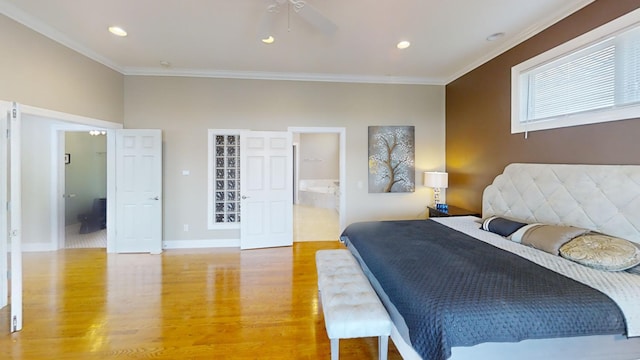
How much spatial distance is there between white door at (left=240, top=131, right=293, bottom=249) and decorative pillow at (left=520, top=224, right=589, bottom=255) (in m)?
3.46

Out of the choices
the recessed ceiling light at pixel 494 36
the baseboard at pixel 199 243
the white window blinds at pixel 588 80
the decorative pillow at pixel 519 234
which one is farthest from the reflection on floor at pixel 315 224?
the recessed ceiling light at pixel 494 36

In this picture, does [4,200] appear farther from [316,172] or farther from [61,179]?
[316,172]

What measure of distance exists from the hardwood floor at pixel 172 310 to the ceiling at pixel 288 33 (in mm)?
2773

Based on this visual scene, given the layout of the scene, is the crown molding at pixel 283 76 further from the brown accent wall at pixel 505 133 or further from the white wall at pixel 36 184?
the white wall at pixel 36 184

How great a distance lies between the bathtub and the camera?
880 cm

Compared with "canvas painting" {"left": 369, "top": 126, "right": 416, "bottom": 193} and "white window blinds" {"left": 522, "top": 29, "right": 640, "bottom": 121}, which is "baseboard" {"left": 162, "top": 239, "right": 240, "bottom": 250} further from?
"white window blinds" {"left": 522, "top": 29, "right": 640, "bottom": 121}

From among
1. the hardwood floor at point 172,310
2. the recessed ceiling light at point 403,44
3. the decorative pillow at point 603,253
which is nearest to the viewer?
the decorative pillow at point 603,253

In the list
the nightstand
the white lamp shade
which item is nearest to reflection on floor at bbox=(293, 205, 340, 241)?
the nightstand

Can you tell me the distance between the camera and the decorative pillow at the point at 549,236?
219 cm

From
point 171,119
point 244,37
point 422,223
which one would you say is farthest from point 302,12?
point 171,119

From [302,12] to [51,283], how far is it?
4.22m

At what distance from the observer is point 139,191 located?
455 cm

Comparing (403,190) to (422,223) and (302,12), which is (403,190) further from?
(302,12)

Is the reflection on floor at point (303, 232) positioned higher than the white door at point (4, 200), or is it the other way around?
the white door at point (4, 200)
